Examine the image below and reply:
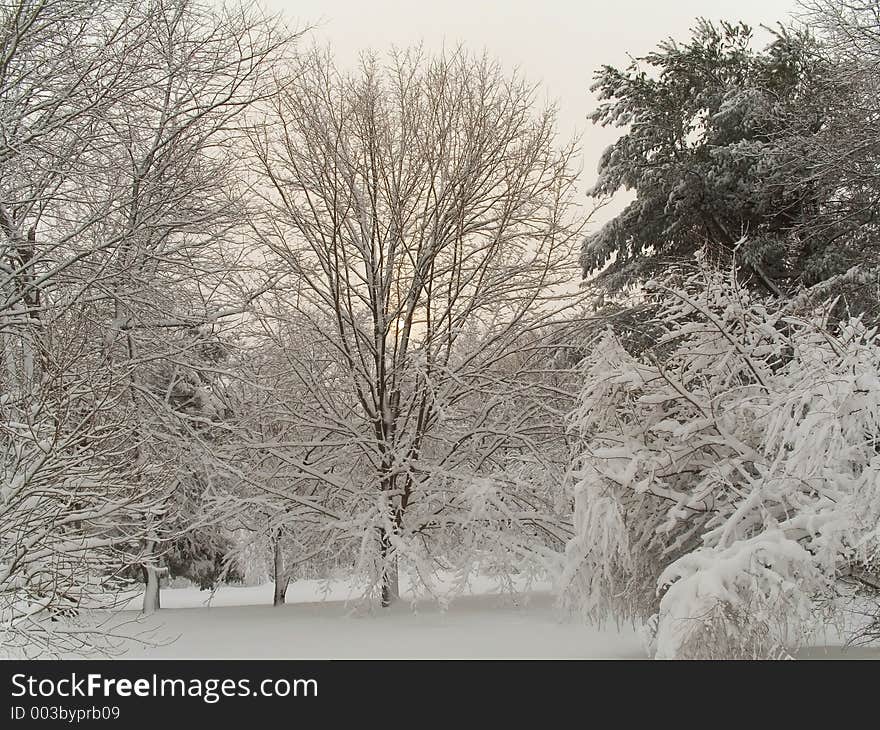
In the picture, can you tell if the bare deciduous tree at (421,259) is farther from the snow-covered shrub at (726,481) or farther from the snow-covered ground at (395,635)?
the snow-covered shrub at (726,481)

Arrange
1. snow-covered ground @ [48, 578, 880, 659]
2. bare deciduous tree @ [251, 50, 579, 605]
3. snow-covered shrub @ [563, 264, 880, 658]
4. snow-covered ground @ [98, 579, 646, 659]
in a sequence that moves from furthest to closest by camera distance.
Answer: bare deciduous tree @ [251, 50, 579, 605] < snow-covered ground @ [98, 579, 646, 659] < snow-covered ground @ [48, 578, 880, 659] < snow-covered shrub @ [563, 264, 880, 658]

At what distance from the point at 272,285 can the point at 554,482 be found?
4.99 meters

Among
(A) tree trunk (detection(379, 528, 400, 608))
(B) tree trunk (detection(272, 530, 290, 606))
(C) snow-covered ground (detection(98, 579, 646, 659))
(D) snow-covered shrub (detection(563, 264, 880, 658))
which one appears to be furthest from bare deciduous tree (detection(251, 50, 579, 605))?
(D) snow-covered shrub (detection(563, 264, 880, 658))

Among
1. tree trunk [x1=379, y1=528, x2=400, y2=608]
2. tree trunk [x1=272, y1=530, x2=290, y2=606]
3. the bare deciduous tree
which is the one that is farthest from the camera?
tree trunk [x1=272, y1=530, x2=290, y2=606]

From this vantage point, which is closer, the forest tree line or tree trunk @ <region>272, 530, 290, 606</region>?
the forest tree line

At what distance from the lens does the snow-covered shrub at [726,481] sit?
671 centimetres

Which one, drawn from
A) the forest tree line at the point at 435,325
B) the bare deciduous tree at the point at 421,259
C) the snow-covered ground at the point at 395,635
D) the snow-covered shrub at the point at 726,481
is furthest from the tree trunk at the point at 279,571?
the snow-covered shrub at the point at 726,481

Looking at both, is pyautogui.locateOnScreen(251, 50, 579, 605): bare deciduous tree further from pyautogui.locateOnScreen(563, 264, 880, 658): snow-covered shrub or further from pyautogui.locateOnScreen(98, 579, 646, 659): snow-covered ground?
pyautogui.locateOnScreen(563, 264, 880, 658): snow-covered shrub

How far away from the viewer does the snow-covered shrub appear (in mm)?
6707

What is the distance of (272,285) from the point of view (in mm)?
11570

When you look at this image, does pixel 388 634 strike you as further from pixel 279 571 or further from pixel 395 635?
pixel 279 571

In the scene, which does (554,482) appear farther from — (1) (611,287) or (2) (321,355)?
(1) (611,287)

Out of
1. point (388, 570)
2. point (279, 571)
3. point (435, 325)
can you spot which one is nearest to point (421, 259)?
point (435, 325)
